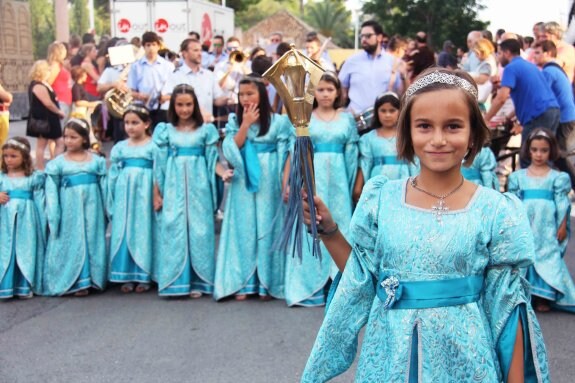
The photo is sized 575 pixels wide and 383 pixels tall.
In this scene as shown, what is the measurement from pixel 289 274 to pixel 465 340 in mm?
3549

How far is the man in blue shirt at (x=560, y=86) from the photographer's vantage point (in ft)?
24.7

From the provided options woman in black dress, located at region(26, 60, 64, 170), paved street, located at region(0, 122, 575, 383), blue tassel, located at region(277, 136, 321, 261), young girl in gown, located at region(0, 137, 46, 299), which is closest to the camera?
blue tassel, located at region(277, 136, 321, 261)

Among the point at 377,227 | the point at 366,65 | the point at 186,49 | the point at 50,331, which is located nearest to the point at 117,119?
the point at 186,49

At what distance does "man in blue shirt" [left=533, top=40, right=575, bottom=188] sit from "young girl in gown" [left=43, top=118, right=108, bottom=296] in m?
4.45

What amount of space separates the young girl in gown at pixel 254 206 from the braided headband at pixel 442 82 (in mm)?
3367

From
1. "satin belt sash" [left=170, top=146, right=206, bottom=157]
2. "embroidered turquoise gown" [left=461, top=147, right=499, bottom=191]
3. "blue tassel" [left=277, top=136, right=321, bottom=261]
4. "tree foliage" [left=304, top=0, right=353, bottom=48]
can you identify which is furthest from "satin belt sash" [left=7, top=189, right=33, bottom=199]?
"tree foliage" [left=304, top=0, right=353, bottom=48]

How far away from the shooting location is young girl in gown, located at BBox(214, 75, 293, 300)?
19.3 feet

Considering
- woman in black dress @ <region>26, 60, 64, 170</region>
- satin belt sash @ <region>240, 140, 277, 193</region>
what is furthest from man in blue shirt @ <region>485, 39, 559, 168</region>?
woman in black dress @ <region>26, 60, 64, 170</region>

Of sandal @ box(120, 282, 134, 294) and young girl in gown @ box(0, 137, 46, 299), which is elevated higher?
young girl in gown @ box(0, 137, 46, 299)

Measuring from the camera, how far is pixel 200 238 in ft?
20.0

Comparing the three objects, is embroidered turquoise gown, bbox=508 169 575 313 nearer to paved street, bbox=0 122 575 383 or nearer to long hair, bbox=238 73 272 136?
paved street, bbox=0 122 575 383

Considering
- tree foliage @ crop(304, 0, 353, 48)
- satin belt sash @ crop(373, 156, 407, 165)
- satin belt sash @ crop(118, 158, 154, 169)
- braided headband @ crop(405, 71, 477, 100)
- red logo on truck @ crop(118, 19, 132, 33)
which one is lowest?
satin belt sash @ crop(118, 158, 154, 169)

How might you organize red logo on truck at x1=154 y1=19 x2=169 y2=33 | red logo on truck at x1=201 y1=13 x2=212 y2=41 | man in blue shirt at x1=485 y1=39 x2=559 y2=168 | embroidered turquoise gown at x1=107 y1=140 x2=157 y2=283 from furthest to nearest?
red logo on truck at x1=201 y1=13 x2=212 y2=41
red logo on truck at x1=154 y1=19 x2=169 y2=33
man in blue shirt at x1=485 y1=39 x2=559 y2=168
embroidered turquoise gown at x1=107 y1=140 x2=157 y2=283

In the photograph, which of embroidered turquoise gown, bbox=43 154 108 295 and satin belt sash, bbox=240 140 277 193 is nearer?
satin belt sash, bbox=240 140 277 193
